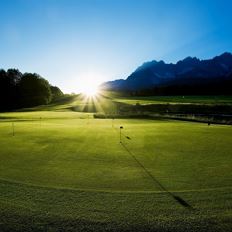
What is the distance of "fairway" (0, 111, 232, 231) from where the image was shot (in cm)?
550

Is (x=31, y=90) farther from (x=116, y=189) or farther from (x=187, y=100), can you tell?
(x=116, y=189)

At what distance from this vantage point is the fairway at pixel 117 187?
5504 mm

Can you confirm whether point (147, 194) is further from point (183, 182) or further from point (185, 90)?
point (185, 90)

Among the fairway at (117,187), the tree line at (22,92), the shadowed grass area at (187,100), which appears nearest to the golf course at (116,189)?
the fairway at (117,187)

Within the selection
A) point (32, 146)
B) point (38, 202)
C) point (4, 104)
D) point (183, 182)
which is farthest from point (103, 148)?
point (4, 104)

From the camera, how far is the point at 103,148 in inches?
486

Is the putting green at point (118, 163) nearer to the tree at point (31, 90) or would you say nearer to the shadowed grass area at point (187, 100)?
the shadowed grass area at point (187, 100)

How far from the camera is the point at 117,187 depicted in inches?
284

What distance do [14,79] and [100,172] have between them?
88.7m

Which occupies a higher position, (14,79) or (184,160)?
(14,79)

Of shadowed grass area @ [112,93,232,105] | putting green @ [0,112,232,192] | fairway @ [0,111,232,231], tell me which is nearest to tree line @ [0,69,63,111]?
shadowed grass area @ [112,93,232,105]

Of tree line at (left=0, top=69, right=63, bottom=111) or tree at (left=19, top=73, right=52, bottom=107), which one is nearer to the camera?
tree line at (left=0, top=69, right=63, bottom=111)

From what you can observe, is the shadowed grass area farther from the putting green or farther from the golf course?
the golf course

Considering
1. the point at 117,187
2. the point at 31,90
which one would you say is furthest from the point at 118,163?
the point at 31,90
